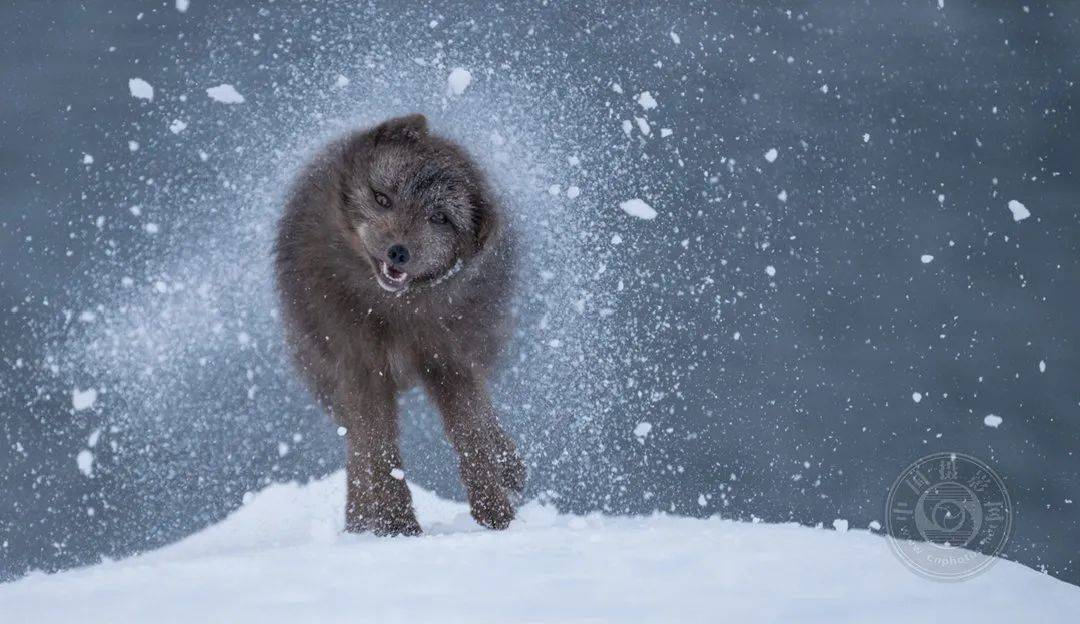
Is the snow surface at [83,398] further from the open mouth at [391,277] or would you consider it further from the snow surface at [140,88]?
the open mouth at [391,277]

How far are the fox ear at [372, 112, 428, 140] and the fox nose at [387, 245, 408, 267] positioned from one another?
0.54 m

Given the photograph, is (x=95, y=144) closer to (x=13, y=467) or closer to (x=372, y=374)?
(x=13, y=467)

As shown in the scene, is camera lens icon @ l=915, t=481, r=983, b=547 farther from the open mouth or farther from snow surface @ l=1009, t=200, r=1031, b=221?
the open mouth

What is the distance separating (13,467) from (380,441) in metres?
2.87

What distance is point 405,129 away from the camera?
16.6ft

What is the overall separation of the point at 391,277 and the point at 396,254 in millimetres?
150

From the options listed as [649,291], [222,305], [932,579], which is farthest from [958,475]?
[222,305]

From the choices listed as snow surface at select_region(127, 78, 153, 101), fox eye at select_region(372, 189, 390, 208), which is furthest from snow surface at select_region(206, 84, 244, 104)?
fox eye at select_region(372, 189, 390, 208)

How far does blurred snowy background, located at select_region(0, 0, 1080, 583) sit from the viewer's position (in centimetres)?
655

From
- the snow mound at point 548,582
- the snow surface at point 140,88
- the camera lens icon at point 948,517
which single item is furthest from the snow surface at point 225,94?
the camera lens icon at point 948,517

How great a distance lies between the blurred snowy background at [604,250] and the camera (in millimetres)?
6555

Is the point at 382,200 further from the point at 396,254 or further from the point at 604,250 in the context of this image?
the point at 604,250

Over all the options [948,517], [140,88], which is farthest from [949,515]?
[140,88]

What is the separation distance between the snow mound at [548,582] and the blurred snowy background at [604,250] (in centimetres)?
121
